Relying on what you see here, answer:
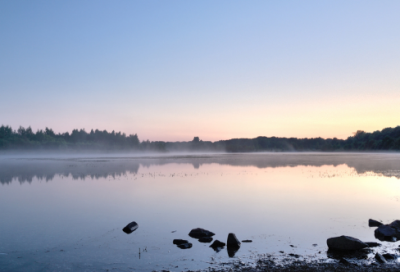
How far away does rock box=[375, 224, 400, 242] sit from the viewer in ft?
37.0

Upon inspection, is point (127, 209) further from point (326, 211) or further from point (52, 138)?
point (52, 138)

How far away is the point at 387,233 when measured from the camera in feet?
37.7

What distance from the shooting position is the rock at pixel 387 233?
11270mm

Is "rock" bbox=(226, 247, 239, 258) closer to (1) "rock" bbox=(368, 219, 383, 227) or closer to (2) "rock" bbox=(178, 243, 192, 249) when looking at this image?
(2) "rock" bbox=(178, 243, 192, 249)

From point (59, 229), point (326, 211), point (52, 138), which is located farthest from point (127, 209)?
point (52, 138)

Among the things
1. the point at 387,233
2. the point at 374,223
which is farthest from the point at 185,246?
the point at 374,223

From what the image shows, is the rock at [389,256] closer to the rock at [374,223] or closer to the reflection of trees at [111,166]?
the rock at [374,223]

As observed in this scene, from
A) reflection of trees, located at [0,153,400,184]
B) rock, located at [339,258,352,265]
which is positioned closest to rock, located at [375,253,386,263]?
rock, located at [339,258,352,265]

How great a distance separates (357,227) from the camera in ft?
42.6

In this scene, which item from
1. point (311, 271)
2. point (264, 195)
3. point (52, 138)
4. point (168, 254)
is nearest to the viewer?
point (311, 271)

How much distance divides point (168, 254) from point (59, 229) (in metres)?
6.30

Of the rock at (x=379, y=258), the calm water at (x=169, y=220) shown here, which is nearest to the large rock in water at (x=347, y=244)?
the calm water at (x=169, y=220)

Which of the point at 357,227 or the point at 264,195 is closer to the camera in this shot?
the point at 357,227

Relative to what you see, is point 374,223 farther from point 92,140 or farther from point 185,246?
point 92,140
